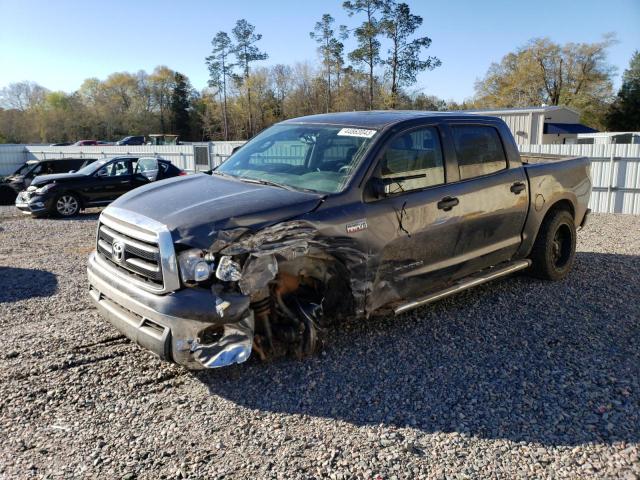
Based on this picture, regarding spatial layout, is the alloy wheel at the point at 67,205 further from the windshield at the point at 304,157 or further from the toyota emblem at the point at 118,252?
the toyota emblem at the point at 118,252

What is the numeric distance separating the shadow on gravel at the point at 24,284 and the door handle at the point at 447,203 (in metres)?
4.57

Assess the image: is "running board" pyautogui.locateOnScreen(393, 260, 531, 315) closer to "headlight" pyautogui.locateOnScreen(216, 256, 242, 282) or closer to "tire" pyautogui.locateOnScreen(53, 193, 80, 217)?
"headlight" pyautogui.locateOnScreen(216, 256, 242, 282)

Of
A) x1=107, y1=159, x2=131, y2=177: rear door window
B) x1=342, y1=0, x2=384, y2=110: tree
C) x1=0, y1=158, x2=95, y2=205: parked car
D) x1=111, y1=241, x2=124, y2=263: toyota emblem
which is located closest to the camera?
x1=111, y1=241, x2=124, y2=263: toyota emblem

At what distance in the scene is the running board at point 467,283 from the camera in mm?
4270

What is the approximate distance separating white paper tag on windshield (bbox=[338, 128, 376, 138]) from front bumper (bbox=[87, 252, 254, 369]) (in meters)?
1.84

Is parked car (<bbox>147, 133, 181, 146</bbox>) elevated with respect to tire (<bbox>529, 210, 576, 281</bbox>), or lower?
elevated

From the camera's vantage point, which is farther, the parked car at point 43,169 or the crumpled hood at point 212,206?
the parked car at point 43,169

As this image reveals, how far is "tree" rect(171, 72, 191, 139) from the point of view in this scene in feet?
271

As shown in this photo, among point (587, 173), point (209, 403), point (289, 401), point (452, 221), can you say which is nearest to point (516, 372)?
point (452, 221)

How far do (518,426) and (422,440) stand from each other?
25.1 inches

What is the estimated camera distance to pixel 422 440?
2998 mm

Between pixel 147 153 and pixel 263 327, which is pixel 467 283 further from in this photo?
pixel 147 153

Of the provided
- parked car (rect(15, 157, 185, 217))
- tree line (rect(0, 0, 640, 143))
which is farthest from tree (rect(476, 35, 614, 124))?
parked car (rect(15, 157, 185, 217))

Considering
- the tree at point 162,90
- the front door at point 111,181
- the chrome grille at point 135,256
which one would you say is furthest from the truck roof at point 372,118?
the tree at point 162,90
